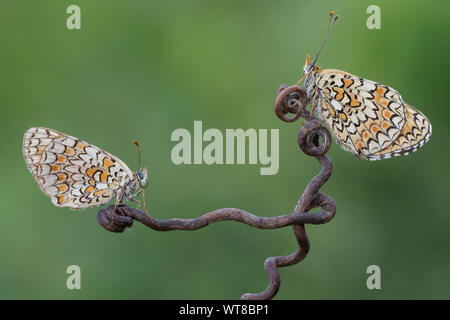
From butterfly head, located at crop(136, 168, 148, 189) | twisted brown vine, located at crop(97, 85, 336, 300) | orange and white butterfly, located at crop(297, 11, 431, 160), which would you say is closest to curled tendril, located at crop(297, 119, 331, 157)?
twisted brown vine, located at crop(97, 85, 336, 300)

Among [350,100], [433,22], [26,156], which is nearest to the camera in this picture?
[26,156]

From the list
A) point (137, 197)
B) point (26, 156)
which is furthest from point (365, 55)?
point (26, 156)

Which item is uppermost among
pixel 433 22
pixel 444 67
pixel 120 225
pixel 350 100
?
pixel 433 22

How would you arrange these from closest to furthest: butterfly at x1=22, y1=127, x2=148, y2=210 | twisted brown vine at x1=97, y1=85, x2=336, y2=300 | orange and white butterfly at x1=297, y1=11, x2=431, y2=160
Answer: twisted brown vine at x1=97, y1=85, x2=336, y2=300 < butterfly at x1=22, y1=127, x2=148, y2=210 < orange and white butterfly at x1=297, y1=11, x2=431, y2=160

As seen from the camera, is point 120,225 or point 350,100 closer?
point 120,225

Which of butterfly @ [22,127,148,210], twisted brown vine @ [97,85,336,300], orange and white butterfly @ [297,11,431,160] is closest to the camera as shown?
twisted brown vine @ [97,85,336,300]

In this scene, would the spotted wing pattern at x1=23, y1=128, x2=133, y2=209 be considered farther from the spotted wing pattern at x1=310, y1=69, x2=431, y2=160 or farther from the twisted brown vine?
the spotted wing pattern at x1=310, y1=69, x2=431, y2=160

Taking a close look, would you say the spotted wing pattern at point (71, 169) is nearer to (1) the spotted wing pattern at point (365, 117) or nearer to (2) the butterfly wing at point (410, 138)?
(1) the spotted wing pattern at point (365, 117)

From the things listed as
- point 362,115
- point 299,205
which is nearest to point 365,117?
point 362,115

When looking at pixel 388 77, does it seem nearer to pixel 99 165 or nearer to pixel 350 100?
pixel 350 100
